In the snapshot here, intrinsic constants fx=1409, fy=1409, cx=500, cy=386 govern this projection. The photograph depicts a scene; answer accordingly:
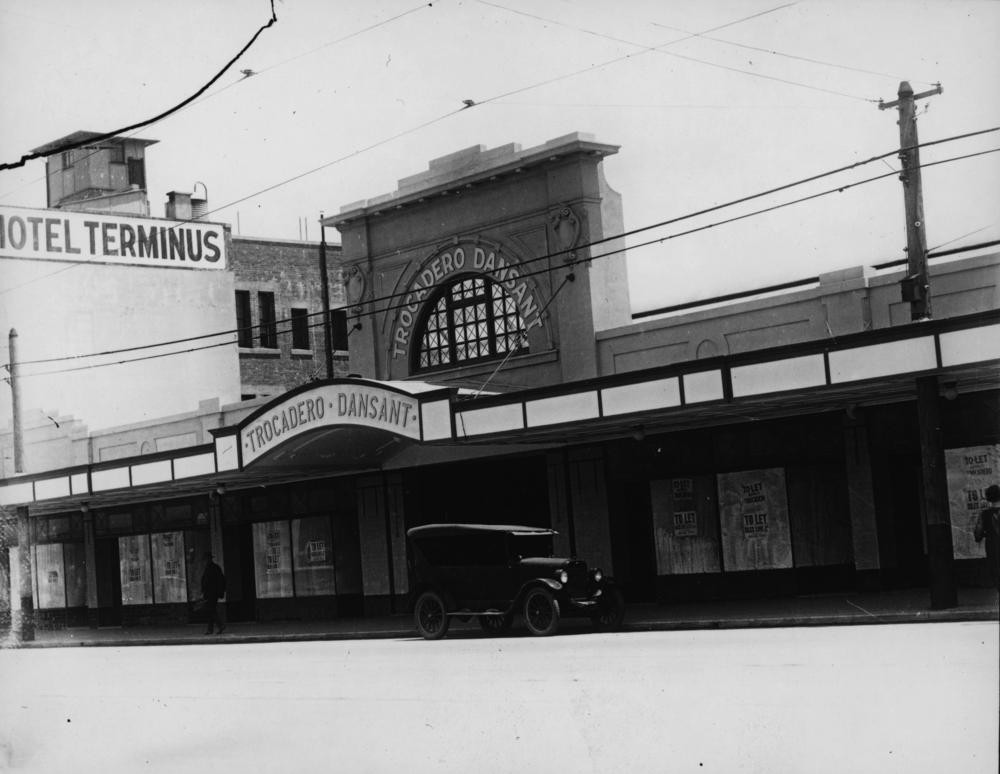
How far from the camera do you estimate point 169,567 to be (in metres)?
38.4

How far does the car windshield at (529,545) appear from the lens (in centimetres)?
2322

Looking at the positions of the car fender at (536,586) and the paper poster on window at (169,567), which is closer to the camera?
the car fender at (536,586)

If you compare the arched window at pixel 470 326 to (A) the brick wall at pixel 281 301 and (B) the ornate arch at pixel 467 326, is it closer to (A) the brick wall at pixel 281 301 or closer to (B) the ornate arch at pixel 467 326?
(B) the ornate arch at pixel 467 326

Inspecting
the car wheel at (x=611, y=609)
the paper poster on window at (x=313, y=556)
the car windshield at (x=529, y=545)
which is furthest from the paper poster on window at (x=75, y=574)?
the car wheel at (x=611, y=609)

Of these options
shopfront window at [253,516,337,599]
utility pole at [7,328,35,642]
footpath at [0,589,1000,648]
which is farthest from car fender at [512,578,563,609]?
utility pole at [7,328,35,642]

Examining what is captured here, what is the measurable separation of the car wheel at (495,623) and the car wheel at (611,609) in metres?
1.41

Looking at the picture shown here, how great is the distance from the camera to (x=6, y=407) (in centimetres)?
4638

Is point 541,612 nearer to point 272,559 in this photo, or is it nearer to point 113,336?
point 272,559

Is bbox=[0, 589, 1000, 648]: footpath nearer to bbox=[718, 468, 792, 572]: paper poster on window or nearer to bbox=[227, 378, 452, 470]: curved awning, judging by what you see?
bbox=[718, 468, 792, 572]: paper poster on window

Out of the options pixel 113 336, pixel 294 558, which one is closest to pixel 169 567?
pixel 294 558

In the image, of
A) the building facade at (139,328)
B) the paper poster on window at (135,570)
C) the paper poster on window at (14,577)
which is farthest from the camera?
the building facade at (139,328)

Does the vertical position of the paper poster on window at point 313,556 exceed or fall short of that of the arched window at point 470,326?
it falls short

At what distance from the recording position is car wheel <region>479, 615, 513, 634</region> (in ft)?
75.2

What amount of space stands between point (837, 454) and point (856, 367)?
177 inches
